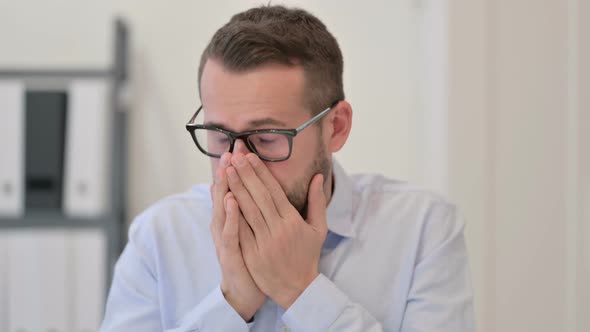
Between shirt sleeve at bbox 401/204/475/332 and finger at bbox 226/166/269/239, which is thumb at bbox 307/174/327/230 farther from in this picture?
shirt sleeve at bbox 401/204/475/332

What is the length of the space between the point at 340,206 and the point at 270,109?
0.27 m

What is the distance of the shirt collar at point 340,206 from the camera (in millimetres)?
1108

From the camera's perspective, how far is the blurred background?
1538 millimetres

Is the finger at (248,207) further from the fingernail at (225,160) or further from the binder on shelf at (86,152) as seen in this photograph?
the binder on shelf at (86,152)

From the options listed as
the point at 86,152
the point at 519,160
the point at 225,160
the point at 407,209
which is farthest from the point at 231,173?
the point at 86,152

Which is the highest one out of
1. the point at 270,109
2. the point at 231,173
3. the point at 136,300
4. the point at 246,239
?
the point at 270,109

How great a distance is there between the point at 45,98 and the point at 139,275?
1048mm

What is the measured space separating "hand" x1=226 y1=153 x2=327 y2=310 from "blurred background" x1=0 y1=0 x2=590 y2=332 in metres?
0.73

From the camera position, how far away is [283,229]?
0.97 metres

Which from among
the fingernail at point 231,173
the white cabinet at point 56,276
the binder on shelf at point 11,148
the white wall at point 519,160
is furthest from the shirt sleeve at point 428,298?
the binder on shelf at point 11,148

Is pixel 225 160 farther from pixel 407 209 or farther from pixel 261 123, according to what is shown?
pixel 407 209

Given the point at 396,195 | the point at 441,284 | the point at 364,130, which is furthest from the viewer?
the point at 364,130

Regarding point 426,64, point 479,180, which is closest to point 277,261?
point 479,180

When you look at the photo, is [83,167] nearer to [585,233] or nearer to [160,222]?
[160,222]
